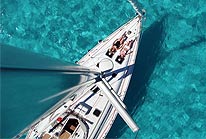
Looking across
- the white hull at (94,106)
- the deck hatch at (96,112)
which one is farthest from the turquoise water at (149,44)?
the deck hatch at (96,112)

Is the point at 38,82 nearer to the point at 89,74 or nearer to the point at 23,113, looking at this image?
the point at 23,113

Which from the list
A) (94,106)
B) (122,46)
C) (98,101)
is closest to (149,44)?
(122,46)

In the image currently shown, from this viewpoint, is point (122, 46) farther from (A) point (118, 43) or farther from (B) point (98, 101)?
(B) point (98, 101)

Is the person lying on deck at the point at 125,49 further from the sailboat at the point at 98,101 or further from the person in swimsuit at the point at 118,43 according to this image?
the person in swimsuit at the point at 118,43

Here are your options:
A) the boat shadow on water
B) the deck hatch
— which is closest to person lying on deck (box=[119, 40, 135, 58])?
the boat shadow on water

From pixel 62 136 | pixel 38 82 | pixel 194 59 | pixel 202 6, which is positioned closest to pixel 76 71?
pixel 38 82
